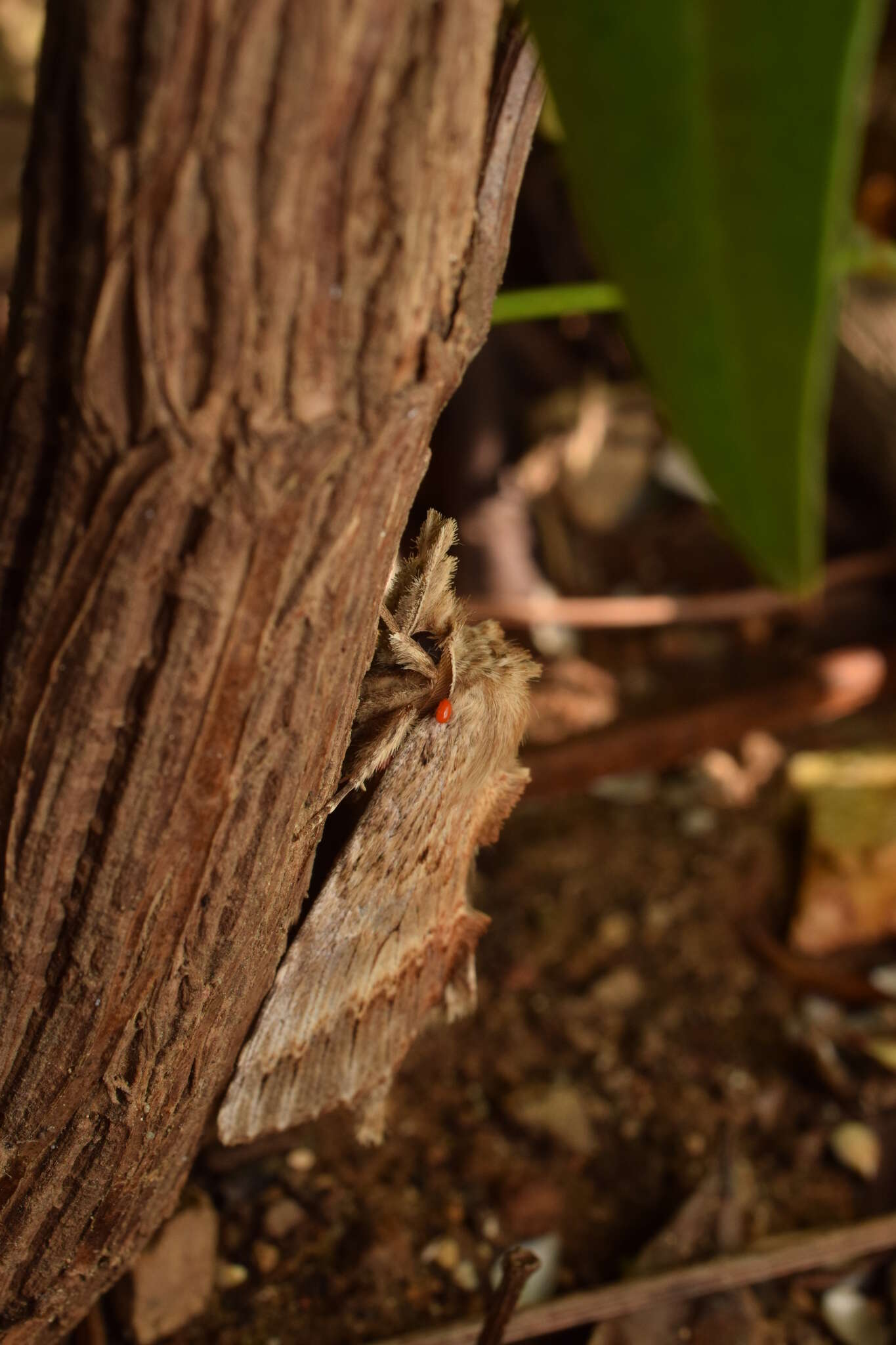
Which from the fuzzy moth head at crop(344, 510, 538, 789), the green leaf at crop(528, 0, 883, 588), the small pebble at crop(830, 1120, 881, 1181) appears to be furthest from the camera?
the small pebble at crop(830, 1120, 881, 1181)

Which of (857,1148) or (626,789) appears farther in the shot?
(626,789)

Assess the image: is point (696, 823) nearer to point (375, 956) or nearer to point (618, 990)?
point (618, 990)

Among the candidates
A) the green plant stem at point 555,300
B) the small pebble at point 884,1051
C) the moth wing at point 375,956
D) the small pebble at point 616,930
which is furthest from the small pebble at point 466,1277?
the green plant stem at point 555,300

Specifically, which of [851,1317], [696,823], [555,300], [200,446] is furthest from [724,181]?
[696,823]

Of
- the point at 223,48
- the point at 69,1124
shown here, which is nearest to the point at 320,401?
the point at 223,48

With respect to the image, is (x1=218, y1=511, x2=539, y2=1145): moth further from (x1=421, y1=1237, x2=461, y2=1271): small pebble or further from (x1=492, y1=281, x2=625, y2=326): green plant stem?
(x1=421, y1=1237, x2=461, y2=1271): small pebble

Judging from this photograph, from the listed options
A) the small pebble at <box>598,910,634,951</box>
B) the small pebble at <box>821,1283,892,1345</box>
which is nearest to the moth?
the small pebble at <box>821,1283,892,1345</box>

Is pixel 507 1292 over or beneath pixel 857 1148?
over
